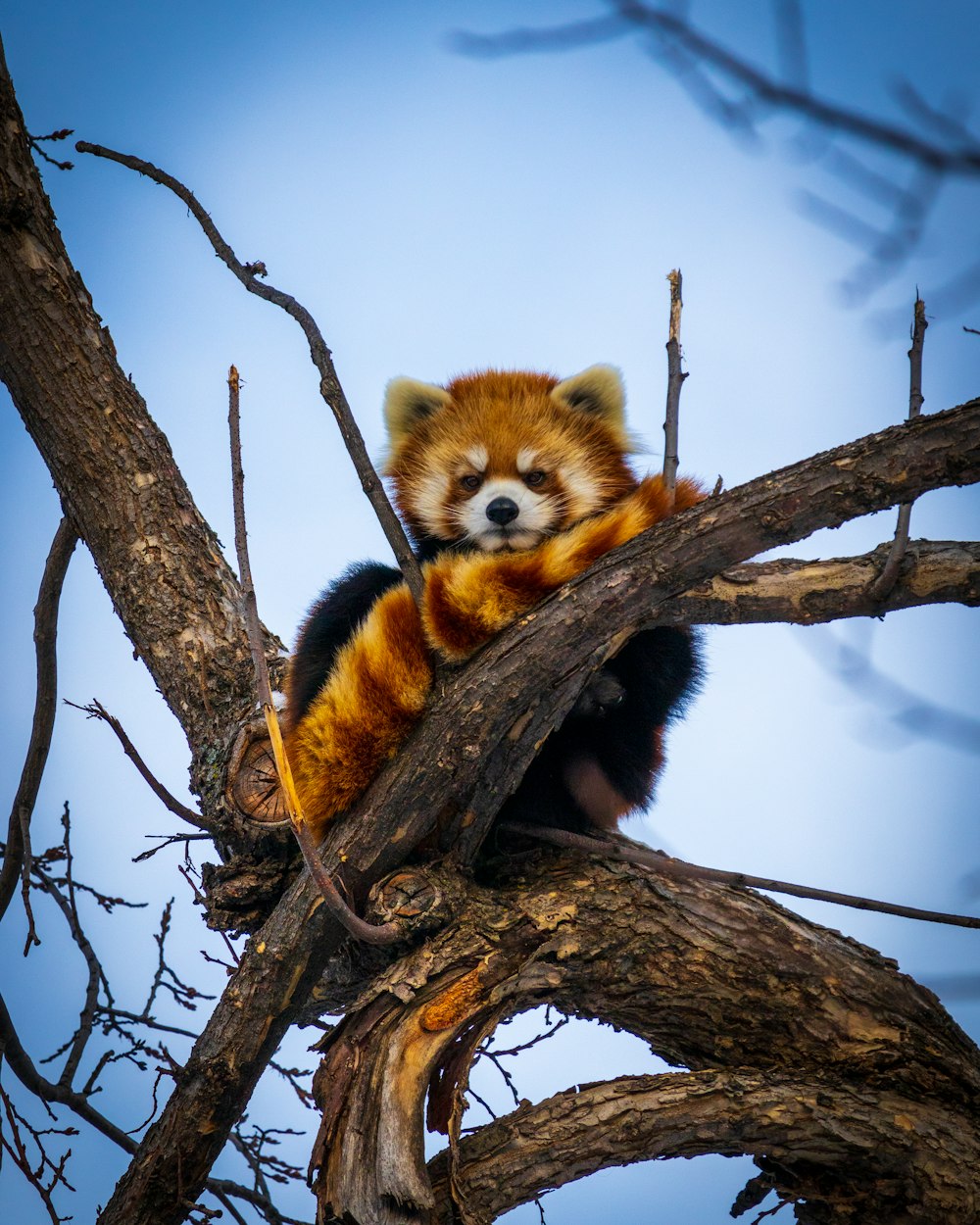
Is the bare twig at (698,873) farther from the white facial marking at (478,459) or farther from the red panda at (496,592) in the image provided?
the white facial marking at (478,459)

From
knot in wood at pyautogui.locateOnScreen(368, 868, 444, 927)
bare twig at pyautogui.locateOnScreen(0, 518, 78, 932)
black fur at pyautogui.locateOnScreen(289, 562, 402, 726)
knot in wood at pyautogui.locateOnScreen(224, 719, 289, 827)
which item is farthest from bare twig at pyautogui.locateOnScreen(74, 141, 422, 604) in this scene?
bare twig at pyautogui.locateOnScreen(0, 518, 78, 932)

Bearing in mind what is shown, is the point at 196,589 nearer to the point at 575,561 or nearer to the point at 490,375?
the point at 490,375

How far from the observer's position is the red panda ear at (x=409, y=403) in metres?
2.40

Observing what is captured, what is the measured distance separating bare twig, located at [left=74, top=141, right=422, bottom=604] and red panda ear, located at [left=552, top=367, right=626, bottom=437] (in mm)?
805

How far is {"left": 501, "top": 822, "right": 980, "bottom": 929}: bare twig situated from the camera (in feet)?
5.16

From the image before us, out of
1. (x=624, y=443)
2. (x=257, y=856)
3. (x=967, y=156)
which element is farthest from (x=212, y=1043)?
(x=967, y=156)

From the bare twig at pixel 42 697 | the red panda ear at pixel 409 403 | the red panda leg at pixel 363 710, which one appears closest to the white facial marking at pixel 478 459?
the red panda ear at pixel 409 403

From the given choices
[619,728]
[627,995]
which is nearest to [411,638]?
[619,728]

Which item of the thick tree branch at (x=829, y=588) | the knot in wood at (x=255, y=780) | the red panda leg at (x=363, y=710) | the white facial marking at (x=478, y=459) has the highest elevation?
the white facial marking at (x=478, y=459)

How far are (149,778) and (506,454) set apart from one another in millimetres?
958

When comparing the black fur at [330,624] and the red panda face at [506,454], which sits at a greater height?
the red panda face at [506,454]

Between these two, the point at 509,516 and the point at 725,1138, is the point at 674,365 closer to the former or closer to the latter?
the point at 509,516

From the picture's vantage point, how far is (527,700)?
65.7 inches

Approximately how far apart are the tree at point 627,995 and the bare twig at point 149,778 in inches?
10.7
